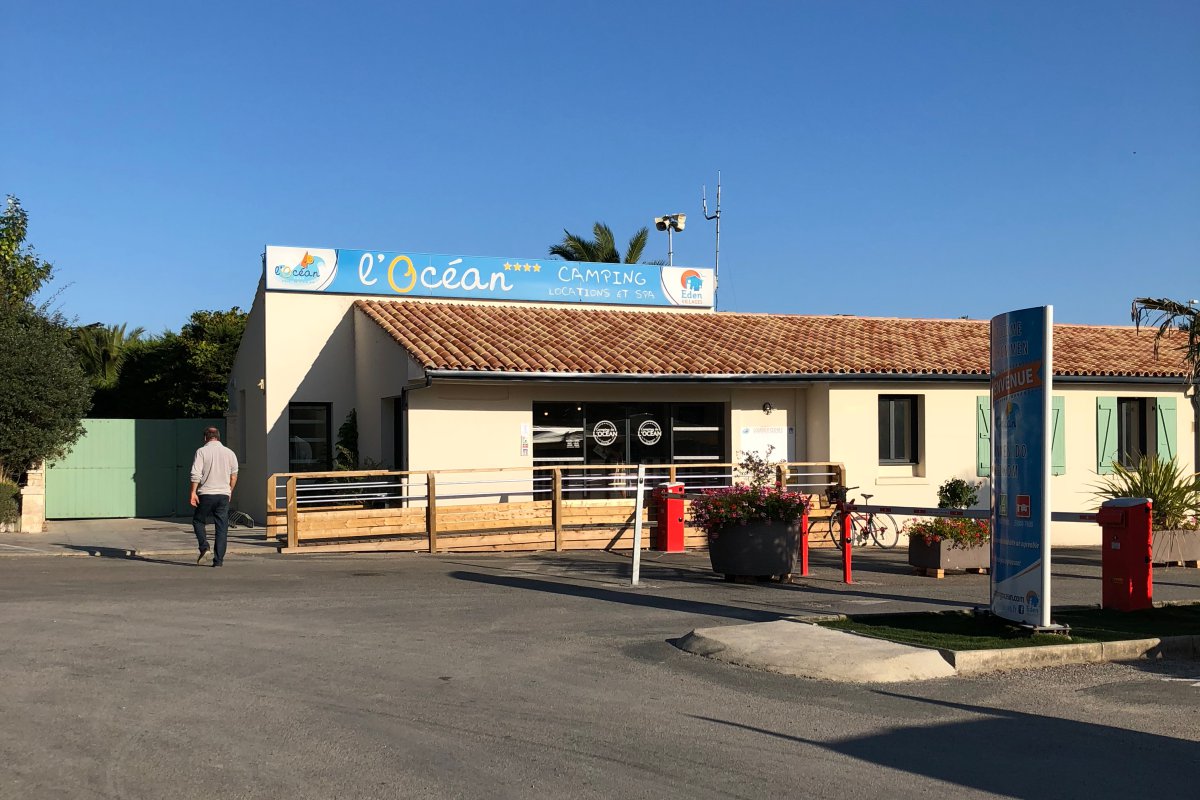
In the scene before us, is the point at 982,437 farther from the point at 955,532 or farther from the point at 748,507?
the point at 748,507

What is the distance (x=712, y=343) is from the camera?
22422mm

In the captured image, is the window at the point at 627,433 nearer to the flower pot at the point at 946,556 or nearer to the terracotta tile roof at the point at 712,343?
the terracotta tile roof at the point at 712,343

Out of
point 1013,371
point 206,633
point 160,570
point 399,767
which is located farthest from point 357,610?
point 1013,371

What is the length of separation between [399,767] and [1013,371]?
6373mm

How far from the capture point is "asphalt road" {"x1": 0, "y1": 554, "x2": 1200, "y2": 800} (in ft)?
19.2

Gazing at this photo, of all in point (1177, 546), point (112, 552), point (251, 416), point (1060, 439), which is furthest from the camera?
point (251, 416)

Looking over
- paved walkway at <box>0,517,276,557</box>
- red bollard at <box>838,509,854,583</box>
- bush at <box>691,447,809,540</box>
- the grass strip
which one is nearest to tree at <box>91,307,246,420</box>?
paved walkway at <box>0,517,276,557</box>

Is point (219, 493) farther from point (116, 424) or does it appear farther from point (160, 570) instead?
point (116, 424)

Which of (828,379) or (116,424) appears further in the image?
(116,424)

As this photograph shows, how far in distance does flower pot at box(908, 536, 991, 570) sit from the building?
5.07 metres

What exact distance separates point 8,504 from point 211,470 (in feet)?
22.4

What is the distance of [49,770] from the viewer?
586 cm

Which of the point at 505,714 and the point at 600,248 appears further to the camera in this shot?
the point at 600,248

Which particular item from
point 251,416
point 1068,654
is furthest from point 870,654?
point 251,416
